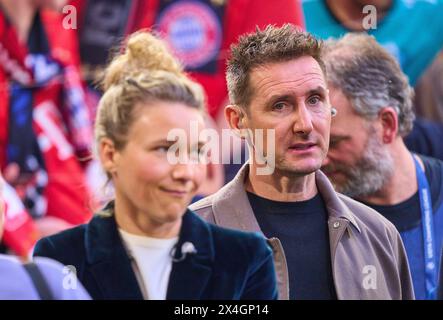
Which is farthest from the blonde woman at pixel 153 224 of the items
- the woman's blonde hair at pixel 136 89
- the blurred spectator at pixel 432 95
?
the blurred spectator at pixel 432 95

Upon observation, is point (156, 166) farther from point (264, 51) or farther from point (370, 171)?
point (370, 171)

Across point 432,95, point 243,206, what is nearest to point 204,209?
point 243,206

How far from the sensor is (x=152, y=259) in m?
2.05

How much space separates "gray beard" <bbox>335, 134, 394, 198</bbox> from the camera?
236 cm

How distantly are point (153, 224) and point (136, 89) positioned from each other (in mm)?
259

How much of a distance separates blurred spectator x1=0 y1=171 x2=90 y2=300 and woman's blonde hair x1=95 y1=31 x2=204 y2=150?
0.85 ft

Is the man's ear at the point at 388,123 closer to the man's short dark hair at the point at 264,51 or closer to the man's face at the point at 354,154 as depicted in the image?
the man's face at the point at 354,154

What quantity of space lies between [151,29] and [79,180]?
15.8 inches

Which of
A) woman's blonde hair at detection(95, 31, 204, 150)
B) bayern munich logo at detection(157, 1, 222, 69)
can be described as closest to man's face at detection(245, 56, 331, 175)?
woman's blonde hair at detection(95, 31, 204, 150)

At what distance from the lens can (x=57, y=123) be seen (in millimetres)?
2709

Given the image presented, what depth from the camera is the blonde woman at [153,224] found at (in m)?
2.02

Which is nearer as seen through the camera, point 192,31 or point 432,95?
point 192,31
